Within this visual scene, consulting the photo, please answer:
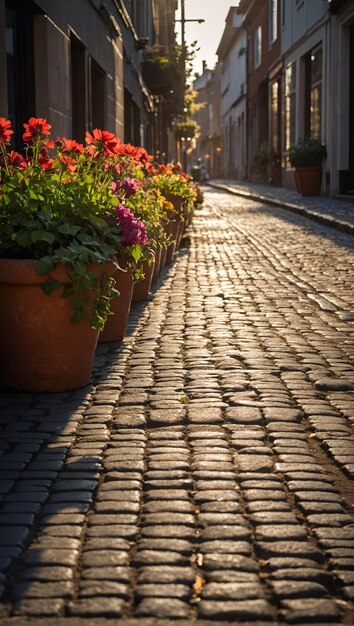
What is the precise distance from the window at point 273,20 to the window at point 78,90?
63.4 feet

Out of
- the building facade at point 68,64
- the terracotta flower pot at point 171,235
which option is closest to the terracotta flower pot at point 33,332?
the building facade at point 68,64

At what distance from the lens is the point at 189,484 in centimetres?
345

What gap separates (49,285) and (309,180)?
718 inches

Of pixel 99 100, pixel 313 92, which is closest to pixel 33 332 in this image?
pixel 99 100

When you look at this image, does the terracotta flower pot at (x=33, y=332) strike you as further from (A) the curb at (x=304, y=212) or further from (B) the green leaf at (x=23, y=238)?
(A) the curb at (x=304, y=212)

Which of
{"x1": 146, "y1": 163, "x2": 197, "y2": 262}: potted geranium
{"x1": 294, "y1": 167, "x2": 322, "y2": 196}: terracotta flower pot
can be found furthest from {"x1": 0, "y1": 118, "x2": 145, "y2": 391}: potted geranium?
{"x1": 294, "y1": 167, "x2": 322, "y2": 196}: terracotta flower pot

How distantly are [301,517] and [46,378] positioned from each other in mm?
1957

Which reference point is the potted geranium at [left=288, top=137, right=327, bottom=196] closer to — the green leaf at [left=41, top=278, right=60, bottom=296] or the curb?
the curb

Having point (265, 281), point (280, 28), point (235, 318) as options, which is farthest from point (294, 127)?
point (235, 318)

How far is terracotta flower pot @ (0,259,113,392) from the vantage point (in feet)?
15.4

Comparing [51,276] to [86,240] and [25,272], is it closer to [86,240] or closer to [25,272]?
[25,272]

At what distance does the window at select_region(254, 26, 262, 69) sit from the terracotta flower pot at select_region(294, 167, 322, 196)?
14.2 m

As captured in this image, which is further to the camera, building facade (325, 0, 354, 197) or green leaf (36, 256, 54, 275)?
building facade (325, 0, 354, 197)

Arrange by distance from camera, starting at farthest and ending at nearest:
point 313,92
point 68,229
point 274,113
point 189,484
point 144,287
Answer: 1. point 274,113
2. point 313,92
3. point 144,287
4. point 68,229
5. point 189,484
